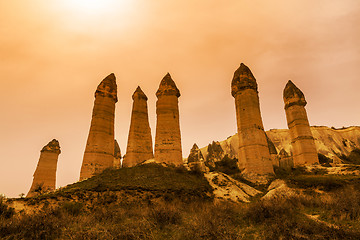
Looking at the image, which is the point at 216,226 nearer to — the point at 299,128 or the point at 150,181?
the point at 150,181

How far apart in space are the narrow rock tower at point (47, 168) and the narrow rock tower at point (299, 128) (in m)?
31.1

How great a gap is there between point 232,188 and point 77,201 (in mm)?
11263

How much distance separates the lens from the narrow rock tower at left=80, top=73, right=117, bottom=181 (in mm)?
20719

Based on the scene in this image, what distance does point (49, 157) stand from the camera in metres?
30.0

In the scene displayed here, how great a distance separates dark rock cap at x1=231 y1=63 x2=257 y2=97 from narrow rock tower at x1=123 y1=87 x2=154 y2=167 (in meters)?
11.2

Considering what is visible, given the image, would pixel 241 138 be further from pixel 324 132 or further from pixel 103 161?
pixel 324 132

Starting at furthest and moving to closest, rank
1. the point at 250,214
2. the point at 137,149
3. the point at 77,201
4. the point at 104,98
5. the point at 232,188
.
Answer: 1. the point at 137,149
2. the point at 104,98
3. the point at 232,188
4. the point at 77,201
5. the point at 250,214

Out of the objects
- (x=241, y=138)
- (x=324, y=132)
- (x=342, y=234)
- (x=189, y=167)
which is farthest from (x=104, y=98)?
(x=324, y=132)

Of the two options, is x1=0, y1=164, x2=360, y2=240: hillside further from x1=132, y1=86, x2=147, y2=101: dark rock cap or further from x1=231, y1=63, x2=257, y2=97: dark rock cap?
x1=132, y1=86, x2=147, y2=101: dark rock cap

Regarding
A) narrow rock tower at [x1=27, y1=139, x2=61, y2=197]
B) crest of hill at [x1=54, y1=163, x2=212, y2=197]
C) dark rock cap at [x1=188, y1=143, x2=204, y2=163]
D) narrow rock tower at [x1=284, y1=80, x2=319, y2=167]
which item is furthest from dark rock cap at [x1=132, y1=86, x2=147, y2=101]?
dark rock cap at [x1=188, y1=143, x2=204, y2=163]

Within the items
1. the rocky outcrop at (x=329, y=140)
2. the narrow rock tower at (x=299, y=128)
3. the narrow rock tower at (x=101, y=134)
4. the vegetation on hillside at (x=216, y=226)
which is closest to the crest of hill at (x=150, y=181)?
the narrow rock tower at (x=101, y=134)

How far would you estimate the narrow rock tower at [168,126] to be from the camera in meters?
21.3

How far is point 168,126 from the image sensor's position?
2219 cm

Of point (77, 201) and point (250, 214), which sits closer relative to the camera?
point (250, 214)
